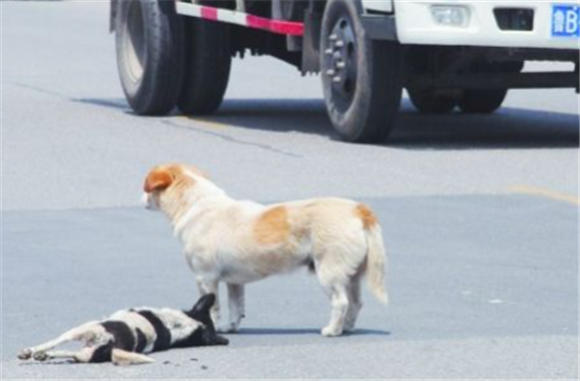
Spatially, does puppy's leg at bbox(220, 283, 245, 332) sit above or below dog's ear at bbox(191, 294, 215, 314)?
below

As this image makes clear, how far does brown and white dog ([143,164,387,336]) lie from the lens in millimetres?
7754

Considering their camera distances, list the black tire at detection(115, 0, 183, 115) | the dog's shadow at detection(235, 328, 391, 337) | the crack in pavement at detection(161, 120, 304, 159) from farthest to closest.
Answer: the black tire at detection(115, 0, 183, 115) < the crack in pavement at detection(161, 120, 304, 159) < the dog's shadow at detection(235, 328, 391, 337)

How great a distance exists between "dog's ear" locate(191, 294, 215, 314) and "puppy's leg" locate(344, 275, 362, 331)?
510 millimetres

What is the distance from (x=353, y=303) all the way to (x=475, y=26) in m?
5.62

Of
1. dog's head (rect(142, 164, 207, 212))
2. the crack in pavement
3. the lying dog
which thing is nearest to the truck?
the crack in pavement

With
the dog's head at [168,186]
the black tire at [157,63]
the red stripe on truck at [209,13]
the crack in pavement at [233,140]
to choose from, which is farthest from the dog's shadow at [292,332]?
the black tire at [157,63]

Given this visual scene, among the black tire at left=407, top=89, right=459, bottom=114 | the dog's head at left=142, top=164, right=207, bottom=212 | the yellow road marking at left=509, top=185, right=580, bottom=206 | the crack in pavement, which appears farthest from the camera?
the black tire at left=407, top=89, right=459, bottom=114

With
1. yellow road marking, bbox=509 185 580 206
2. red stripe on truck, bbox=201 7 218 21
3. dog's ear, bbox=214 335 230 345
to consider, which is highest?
red stripe on truck, bbox=201 7 218 21

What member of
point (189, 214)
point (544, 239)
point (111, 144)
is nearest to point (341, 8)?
point (111, 144)

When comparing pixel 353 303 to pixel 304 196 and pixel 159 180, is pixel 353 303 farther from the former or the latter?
pixel 304 196

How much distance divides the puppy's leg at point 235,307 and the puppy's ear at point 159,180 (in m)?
0.46

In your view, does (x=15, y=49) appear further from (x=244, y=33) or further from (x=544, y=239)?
(x=544, y=239)

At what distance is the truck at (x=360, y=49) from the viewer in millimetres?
13297

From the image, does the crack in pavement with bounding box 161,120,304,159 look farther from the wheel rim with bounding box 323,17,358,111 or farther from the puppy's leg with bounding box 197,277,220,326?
the puppy's leg with bounding box 197,277,220,326
